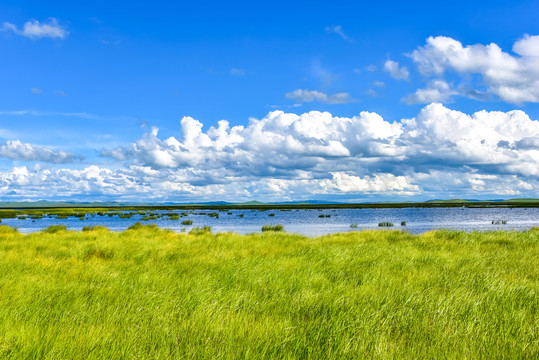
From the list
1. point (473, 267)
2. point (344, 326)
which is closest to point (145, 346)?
point (344, 326)

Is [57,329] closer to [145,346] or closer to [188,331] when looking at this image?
[145,346]

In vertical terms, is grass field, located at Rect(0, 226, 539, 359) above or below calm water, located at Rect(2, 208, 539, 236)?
above

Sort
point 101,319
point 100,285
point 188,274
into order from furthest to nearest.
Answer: point 188,274 → point 100,285 → point 101,319

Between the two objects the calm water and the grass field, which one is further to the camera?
the calm water

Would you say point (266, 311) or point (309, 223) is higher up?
point (266, 311)

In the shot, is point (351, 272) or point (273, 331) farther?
point (351, 272)

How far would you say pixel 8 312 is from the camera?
18.9 feet

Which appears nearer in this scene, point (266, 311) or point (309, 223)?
point (266, 311)

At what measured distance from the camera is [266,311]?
596cm

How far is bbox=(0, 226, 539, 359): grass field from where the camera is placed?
14.3ft

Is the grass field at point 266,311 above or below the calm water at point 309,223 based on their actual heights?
above

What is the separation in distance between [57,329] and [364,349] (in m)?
3.92

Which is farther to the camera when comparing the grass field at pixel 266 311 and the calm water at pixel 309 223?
the calm water at pixel 309 223

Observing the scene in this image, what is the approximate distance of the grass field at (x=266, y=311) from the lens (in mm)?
4363
